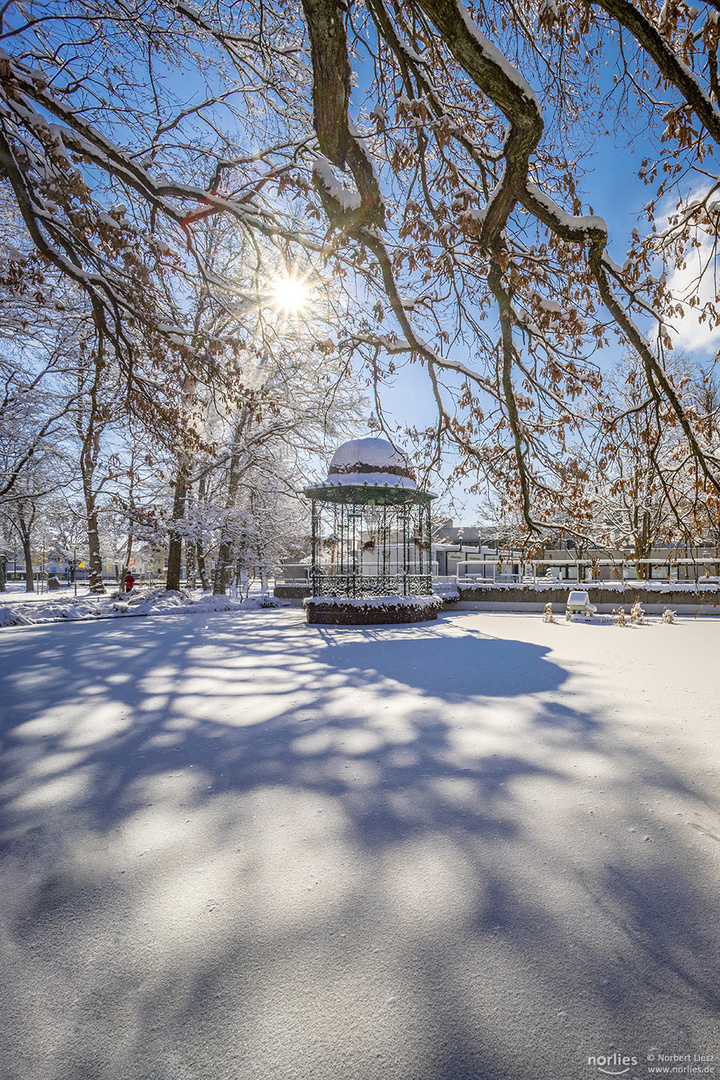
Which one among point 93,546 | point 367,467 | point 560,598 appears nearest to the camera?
point 367,467

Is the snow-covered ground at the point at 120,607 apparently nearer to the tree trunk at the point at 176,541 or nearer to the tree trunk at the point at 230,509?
the tree trunk at the point at 176,541

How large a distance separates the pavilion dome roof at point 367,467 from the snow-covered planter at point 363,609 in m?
3.12

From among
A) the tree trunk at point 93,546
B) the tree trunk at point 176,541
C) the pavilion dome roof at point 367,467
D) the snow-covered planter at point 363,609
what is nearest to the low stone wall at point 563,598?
the snow-covered planter at point 363,609

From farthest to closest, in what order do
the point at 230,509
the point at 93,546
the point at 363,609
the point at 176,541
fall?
1. the point at 93,546
2. the point at 176,541
3. the point at 230,509
4. the point at 363,609

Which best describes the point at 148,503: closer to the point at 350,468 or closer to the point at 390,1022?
the point at 350,468

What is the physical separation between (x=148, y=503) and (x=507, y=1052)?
2202 centimetres

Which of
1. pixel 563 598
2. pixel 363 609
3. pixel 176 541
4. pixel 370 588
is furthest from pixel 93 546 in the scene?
pixel 563 598

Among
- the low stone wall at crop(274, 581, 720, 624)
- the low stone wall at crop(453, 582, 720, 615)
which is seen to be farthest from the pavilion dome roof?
the low stone wall at crop(453, 582, 720, 615)

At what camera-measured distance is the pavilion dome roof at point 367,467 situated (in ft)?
43.1

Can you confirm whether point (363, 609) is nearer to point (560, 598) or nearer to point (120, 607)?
point (120, 607)

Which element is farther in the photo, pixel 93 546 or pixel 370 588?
pixel 93 546

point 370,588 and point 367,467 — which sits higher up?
point 367,467

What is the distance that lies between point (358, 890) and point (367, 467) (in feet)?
38.2

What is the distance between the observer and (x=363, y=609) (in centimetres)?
1370
